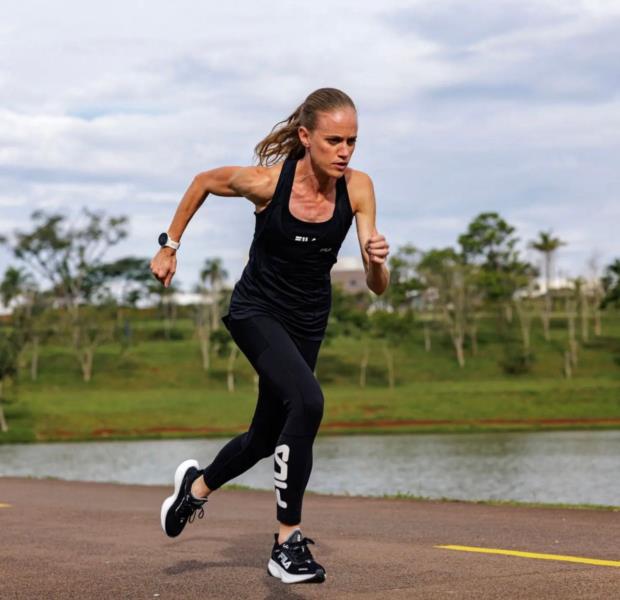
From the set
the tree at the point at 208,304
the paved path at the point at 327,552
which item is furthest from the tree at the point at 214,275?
the paved path at the point at 327,552

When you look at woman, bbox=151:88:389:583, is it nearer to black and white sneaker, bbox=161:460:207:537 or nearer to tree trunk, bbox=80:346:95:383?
black and white sneaker, bbox=161:460:207:537

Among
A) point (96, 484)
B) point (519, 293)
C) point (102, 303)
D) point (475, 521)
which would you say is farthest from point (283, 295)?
point (519, 293)

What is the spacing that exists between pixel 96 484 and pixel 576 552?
11.5m

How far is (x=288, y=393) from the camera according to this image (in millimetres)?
5672

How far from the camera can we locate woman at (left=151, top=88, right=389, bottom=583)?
567 centimetres

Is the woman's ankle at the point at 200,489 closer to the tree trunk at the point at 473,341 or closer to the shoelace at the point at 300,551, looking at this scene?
the shoelace at the point at 300,551

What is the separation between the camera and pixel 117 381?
83.9 meters

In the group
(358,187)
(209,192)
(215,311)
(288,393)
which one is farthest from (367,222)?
(215,311)

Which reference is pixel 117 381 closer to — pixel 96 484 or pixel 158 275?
pixel 96 484

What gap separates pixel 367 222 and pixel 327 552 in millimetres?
2642

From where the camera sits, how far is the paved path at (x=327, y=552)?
5875 millimetres

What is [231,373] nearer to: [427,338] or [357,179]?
[427,338]

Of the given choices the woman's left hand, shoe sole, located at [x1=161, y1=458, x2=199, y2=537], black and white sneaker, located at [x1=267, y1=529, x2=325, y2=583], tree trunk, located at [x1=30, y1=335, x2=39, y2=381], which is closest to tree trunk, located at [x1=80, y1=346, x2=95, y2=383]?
tree trunk, located at [x1=30, y1=335, x2=39, y2=381]

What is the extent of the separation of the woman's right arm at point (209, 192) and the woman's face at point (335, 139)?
0.34 m
